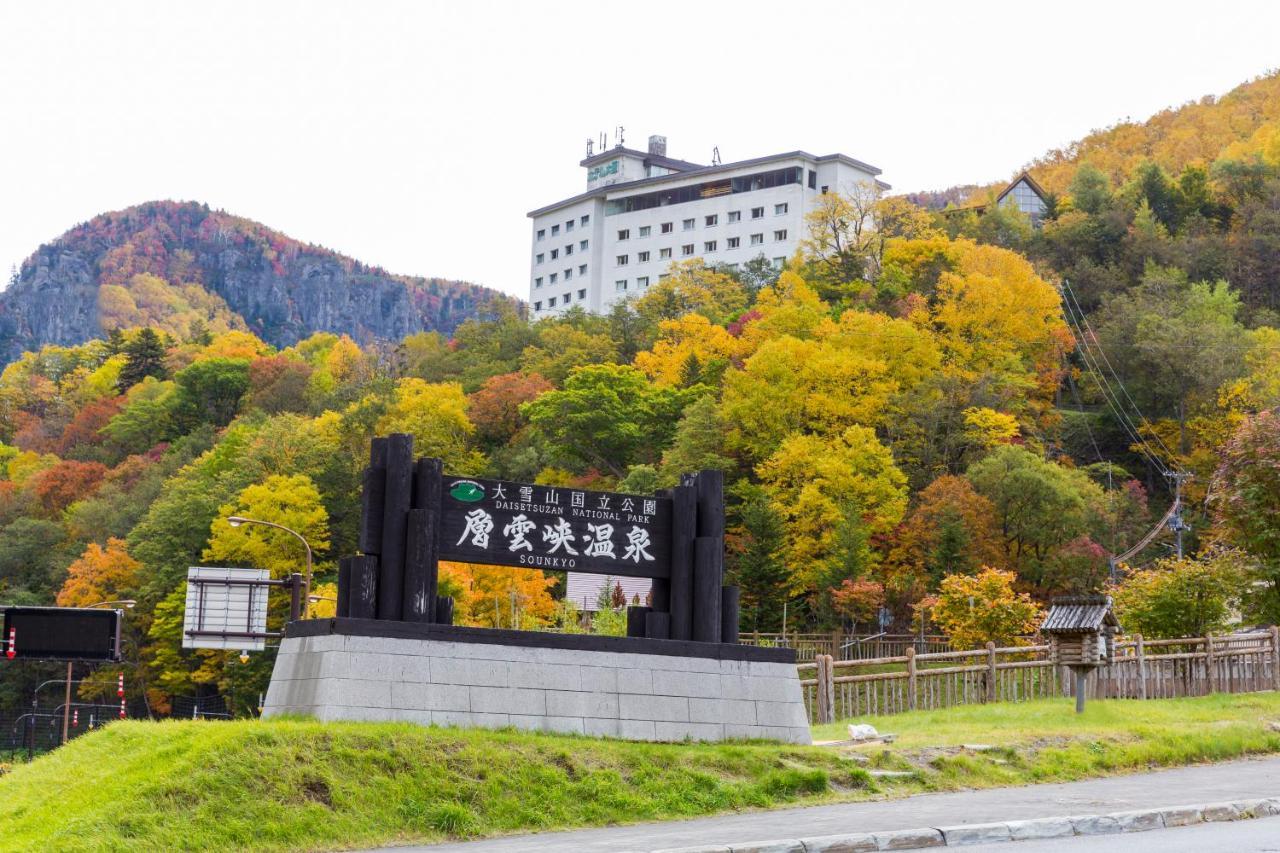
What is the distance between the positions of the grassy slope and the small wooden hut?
178 inches

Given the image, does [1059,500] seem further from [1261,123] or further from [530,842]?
[1261,123]

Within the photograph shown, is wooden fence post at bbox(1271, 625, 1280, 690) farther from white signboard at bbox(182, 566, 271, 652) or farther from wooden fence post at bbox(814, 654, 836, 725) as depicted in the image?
white signboard at bbox(182, 566, 271, 652)

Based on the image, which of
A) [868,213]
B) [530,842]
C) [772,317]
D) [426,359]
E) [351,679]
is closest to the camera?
[530,842]

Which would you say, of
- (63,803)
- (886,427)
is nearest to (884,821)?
(63,803)

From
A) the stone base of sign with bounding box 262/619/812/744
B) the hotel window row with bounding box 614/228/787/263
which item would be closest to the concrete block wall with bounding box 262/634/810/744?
the stone base of sign with bounding box 262/619/812/744

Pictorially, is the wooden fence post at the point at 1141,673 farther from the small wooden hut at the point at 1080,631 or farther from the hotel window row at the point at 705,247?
the hotel window row at the point at 705,247

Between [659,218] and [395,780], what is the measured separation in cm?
9654

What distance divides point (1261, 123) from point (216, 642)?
4494 inches

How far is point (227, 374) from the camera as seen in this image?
112 m

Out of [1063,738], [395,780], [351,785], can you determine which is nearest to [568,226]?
[1063,738]

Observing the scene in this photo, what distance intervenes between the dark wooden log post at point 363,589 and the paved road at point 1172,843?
723cm

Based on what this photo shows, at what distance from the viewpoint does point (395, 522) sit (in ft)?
55.3

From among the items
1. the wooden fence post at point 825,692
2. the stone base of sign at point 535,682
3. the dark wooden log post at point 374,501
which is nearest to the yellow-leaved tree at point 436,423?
the wooden fence post at point 825,692

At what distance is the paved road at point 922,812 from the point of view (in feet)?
43.8
